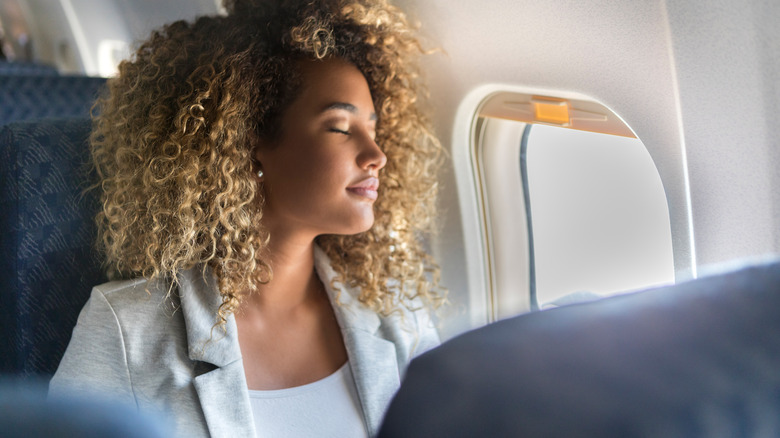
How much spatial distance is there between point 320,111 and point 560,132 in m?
0.71

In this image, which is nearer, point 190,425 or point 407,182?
point 190,425

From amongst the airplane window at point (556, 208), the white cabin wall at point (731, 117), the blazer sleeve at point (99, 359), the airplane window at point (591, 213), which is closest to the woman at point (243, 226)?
the blazer sleeve at point (99, 359)

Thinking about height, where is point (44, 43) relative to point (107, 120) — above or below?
above

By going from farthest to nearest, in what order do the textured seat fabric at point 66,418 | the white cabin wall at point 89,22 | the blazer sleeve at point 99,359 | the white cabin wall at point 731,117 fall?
the white cabin wall at point 89,22
the blazer sleeve at point 99,359
the white cabin wall at point 731,117
the textured seat fabric at point 66,418

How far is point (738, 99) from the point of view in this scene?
1018 mm

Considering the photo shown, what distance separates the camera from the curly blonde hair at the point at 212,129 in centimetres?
144

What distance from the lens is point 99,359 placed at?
1318 millimetres

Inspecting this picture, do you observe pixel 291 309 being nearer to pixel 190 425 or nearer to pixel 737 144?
pixel 190 425

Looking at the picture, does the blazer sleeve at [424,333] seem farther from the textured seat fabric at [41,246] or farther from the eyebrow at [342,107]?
the textured seat fabric at [41,246]

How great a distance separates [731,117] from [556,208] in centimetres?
86

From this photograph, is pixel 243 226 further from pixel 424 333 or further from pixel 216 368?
pixel 424 333

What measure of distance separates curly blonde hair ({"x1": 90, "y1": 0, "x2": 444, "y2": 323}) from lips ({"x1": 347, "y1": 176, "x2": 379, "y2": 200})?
0.23 m

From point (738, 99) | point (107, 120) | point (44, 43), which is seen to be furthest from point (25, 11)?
point (738, 99)

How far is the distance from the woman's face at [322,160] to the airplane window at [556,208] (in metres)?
0.38
